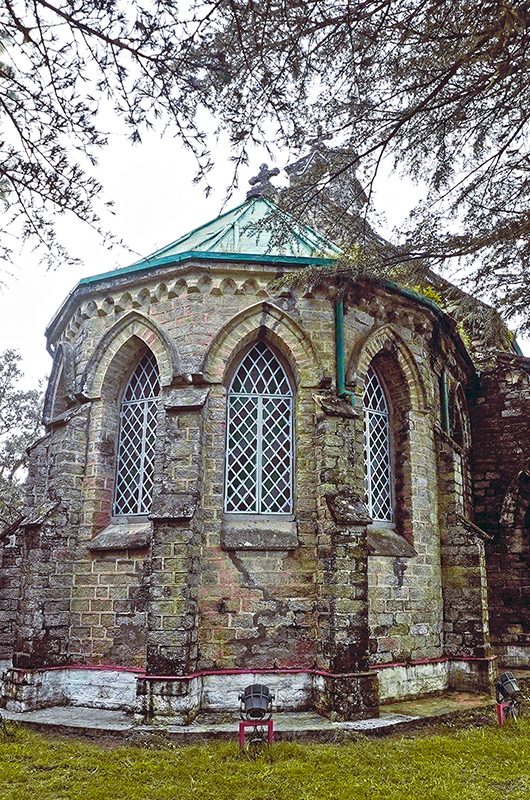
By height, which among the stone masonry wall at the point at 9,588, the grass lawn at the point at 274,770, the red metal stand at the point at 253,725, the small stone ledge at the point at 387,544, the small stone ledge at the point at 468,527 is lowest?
the grass lawn at the point at 274,770

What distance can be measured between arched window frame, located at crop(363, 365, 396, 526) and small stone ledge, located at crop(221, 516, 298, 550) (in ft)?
5.15

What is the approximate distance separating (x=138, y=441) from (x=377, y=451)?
11.5ft

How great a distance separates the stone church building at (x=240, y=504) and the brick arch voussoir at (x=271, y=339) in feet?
0.10

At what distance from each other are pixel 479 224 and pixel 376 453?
4354mm

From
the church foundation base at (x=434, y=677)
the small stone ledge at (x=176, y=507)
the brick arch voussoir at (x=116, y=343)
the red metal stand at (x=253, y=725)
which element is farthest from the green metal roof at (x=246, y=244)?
the church foundation base at (x=434, y=677)

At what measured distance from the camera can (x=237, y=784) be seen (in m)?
5.69

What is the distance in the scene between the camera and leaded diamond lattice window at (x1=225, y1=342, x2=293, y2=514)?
8680mm

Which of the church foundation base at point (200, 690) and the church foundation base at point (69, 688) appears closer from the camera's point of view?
the church foundation base at point (200, 690)

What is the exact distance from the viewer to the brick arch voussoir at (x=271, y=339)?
29.1 feet

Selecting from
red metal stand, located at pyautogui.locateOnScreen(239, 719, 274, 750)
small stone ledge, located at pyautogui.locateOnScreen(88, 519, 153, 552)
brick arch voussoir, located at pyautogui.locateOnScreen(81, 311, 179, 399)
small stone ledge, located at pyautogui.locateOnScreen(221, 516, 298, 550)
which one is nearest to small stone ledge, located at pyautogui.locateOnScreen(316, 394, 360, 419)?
small stone ledge, located at pyautogui.locateOnScreen(221, 516, 298, 550)

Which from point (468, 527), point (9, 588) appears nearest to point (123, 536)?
point (9, 588)

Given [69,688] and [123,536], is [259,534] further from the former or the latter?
[69,688]

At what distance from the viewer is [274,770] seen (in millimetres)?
6004

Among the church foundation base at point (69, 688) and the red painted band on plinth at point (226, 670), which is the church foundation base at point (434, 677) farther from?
the church foundation base at point (69, 688)
